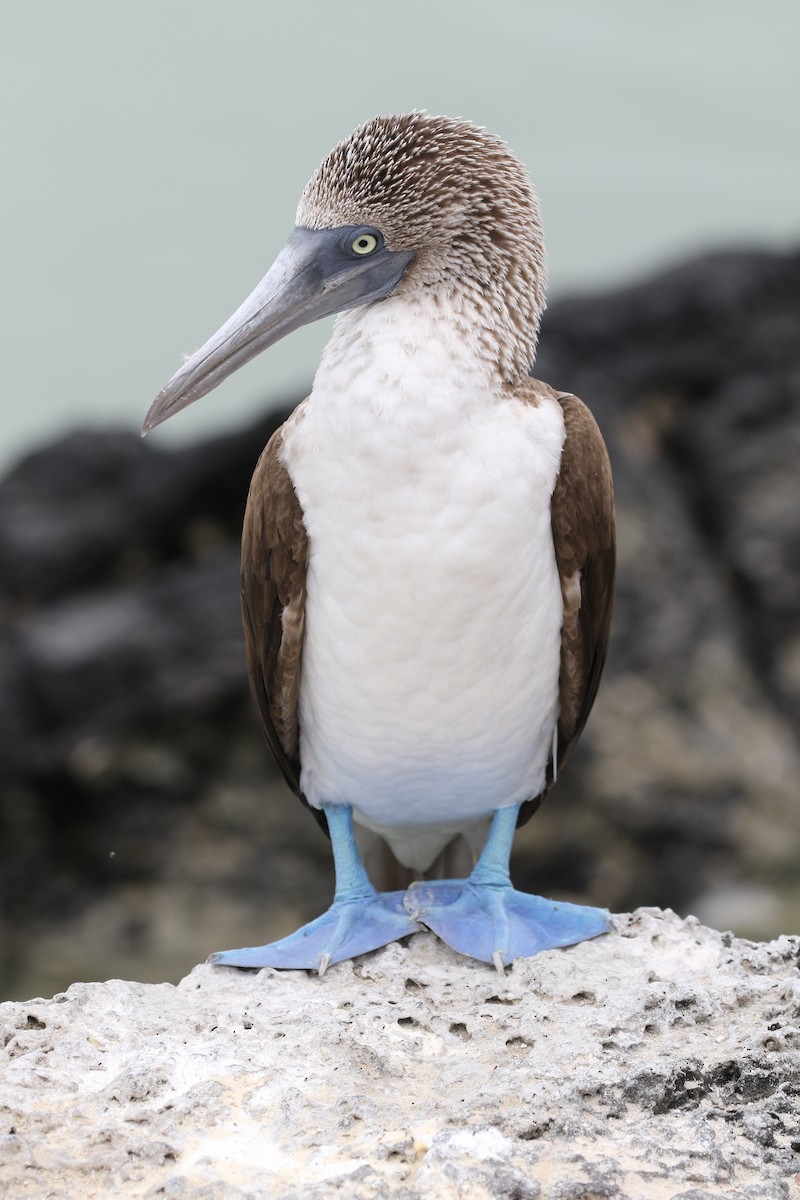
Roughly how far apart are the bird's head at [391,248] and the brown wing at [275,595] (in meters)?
0.29

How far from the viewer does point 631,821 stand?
7.51m

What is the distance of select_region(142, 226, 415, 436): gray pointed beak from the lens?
333 centimetres

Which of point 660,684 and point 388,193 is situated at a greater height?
point 388,193

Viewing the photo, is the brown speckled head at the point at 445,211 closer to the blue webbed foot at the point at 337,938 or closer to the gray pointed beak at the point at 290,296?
the gray pointed beak at the point at 290,296

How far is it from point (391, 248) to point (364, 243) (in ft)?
0.22

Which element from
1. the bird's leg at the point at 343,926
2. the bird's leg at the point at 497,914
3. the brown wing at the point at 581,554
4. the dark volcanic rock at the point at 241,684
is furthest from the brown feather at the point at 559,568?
the dark volcanic rock at the point at 241,684

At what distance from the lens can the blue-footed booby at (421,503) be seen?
128 inches

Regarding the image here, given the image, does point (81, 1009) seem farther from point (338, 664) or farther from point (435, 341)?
point (435, 341)

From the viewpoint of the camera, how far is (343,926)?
3.56 m

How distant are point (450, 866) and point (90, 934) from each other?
12.2 ft

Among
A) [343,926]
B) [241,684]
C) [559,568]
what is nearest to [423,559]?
[559,568]

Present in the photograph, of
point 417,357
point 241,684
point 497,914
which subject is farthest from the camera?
point 241,684

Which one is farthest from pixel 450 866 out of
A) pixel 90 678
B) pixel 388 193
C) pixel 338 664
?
pixel 90 678

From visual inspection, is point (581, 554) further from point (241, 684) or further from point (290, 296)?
point (241, 684)
